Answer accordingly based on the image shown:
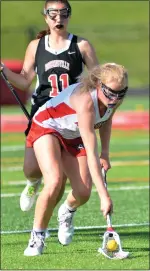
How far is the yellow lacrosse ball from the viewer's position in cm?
693

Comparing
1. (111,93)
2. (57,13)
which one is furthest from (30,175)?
(111,93)

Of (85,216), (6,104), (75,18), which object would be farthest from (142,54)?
(85,216)

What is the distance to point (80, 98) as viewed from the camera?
22.9 ft

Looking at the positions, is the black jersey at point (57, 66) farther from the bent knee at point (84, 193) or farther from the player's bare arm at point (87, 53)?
the bent knee at point (84, 193)

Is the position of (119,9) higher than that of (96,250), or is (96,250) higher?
(96,250)

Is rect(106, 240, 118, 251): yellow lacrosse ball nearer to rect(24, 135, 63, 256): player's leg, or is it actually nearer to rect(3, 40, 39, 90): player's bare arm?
rect(24, 135, 63, 256): player's leg

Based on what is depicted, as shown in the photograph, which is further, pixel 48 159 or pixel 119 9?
pixel 119 9

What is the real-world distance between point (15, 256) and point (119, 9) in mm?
47284

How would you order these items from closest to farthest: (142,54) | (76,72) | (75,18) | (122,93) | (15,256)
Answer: (122,93) → (15,256) → (76,72) → (142,54) → (75,18)

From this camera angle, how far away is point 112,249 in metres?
7.01

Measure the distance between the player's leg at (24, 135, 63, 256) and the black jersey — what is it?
1.06 m

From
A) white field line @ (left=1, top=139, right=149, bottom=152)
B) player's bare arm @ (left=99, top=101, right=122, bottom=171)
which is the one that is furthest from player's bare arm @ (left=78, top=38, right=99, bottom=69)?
white field line @ (left=1, top=139, right=149, bottom=152)

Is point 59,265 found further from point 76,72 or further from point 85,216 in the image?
point 85,216

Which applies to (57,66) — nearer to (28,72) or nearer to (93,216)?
(28,72)
